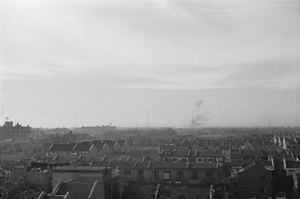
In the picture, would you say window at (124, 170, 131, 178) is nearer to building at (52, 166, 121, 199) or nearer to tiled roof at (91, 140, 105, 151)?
building at (52, 166, 121, 199)

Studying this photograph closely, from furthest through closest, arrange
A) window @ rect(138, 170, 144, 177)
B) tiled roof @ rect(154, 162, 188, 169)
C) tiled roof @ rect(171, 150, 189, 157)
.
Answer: tiled roof @ rect(171, 150, 189, 157)
tiled roof @ rect(154, 162, 188, 169)
window @ rect(138, 170, 144, 177)

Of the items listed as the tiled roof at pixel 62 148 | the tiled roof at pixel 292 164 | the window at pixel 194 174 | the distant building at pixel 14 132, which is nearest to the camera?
the tiled roof at pixel 292 164

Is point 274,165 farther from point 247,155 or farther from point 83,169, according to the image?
point 83,169

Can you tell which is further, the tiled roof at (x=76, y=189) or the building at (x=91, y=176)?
the building at (x=91, y=176)

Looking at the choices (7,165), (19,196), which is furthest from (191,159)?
(19,196)

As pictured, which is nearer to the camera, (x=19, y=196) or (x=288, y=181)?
(x=19, y=196)

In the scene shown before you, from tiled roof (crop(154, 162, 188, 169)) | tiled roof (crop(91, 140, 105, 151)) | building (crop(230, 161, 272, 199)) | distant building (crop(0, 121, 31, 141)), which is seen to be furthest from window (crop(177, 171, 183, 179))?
distant building (crop(0, 121, 31, 141))

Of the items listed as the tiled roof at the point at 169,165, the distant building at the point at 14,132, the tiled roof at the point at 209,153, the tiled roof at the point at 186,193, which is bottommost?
the tiled roof at the point at 186,193

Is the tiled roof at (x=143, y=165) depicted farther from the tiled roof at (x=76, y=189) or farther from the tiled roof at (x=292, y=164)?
the tiled roof at (x=76, y=189)

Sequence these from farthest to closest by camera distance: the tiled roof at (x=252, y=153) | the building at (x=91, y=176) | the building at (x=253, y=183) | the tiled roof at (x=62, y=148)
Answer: the tiled roof at (x=62, y=148)
the tiled roof at (x=252, y=153)
the building at (x=253, y=183)
the building at (x=91, y=176)

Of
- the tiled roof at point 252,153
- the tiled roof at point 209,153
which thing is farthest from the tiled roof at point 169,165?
the tiled roof at point 252,153

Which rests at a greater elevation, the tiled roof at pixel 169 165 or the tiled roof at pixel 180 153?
the tiled roof at pixel 180 153
